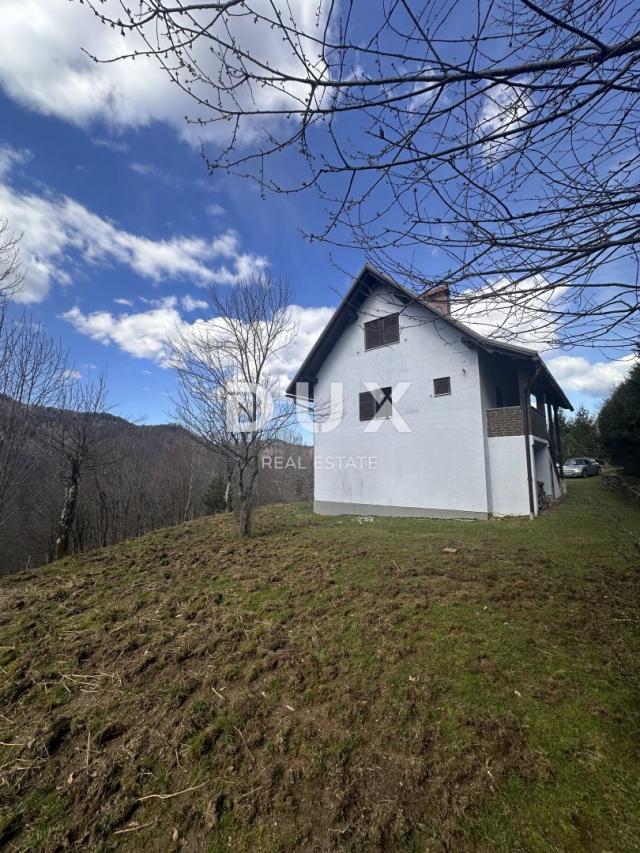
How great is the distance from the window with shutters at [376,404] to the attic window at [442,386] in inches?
57.9

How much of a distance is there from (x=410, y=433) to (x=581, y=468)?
1836cm

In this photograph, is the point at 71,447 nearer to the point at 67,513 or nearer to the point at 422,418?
the point at 67,513

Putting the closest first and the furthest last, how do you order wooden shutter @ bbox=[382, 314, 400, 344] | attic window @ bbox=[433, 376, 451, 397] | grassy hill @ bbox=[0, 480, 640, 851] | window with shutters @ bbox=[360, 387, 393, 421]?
grassy hill @ bbox=[0, 480, 640, 851] < attic window @ bbox=[433, 376, 451, 397] < wooden shutter @ bbox=[382, 314, 400, 344] < window with shutters @ bbox=[360, 387, 393, 421]

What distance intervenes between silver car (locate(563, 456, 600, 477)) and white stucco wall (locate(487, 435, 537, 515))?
56.1 ft

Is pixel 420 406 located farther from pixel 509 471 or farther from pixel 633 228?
pixel 633 228

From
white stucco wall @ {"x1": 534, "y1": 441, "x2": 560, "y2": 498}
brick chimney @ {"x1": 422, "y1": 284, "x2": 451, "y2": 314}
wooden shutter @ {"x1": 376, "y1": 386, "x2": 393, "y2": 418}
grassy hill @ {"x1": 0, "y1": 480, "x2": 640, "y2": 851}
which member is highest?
wooden shutter @ {"x1": 376, "y1": 386, "x2": 393, "y2": 418}

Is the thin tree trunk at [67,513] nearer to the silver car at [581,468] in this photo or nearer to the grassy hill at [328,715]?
the grassy hill at [328,715]

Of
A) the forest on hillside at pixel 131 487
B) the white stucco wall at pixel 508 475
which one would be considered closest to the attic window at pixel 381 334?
the white stucco wall at pixel 508 475

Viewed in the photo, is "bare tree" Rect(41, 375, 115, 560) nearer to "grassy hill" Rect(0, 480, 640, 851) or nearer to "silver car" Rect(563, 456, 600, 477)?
"grassy hill" Rect(0, 480, 640, 851)

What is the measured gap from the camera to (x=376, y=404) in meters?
11.2

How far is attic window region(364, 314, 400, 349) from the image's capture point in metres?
10.9

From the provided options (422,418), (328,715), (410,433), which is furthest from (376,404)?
(328,715)

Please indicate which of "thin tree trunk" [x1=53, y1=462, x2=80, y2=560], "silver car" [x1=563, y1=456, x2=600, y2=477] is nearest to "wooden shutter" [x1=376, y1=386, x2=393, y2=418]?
"thin tree trunk" [x1=53, y1=462, x2=80, y2=560]

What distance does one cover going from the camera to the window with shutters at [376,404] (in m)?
11.0
